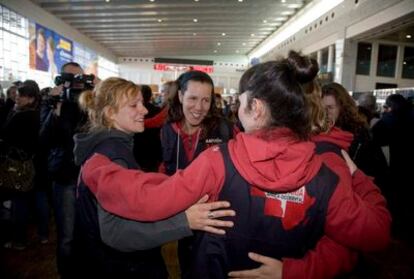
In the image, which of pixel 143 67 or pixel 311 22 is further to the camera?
pixel 143 67

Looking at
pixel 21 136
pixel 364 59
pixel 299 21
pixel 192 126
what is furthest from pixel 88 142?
pixel 299 21

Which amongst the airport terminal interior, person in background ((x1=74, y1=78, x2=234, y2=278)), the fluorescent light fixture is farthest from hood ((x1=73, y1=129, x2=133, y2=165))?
the fluorescent light fixture

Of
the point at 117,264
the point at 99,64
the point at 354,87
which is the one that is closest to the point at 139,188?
the point at 117,264

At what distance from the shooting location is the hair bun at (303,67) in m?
1.01

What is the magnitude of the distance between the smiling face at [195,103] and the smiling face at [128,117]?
765 mm

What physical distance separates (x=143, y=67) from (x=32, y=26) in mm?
13660

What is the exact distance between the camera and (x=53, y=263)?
303 centimetres

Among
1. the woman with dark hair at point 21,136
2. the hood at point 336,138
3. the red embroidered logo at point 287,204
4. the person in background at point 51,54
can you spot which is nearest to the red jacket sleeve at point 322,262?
the red embroidered logo at point 287,204

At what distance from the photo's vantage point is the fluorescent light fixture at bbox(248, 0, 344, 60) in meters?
11.1

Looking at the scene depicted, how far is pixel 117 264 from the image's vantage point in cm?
122

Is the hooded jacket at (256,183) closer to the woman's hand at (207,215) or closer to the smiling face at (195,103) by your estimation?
the woman's hand at (207,215)

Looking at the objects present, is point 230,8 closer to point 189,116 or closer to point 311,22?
point 311,22

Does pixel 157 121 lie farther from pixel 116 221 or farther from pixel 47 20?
pixel 47 20

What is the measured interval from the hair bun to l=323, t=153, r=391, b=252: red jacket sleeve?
0.30 m
